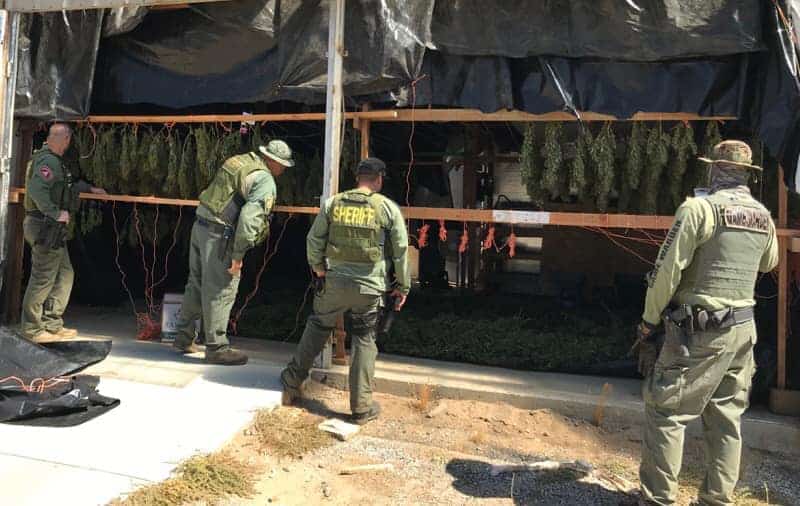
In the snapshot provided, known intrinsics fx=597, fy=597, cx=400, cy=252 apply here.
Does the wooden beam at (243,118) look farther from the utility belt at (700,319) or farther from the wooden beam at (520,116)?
the utility belt at (700,319)

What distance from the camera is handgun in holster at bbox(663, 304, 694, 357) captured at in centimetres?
320

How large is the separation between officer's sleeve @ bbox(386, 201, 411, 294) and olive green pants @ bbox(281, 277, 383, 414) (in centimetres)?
24

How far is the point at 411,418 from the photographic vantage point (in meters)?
4.60

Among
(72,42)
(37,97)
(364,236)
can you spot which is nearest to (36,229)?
(37,97)

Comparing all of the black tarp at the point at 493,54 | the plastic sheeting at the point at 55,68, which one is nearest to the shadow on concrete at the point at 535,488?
the black tarp at the point at 493,54

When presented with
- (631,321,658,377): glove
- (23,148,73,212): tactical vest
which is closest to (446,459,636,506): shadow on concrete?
(631,321,658,377): glove

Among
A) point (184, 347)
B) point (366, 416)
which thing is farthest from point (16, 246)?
point (366, 416)

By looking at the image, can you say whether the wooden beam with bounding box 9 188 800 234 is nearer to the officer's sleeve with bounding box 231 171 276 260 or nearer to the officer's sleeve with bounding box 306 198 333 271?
the officer's sleeve with bounding box 231 171 276 260

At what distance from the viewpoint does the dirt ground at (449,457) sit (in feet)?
11.6

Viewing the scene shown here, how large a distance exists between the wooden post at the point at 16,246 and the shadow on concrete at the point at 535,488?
523 centimetres

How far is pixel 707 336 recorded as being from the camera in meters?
3.19

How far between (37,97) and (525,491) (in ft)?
19.1

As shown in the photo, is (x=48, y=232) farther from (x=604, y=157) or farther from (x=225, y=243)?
(x=604, y=157)

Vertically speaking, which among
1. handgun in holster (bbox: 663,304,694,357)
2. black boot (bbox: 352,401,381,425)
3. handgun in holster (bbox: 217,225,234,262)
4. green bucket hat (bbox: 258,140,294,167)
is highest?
green bucket hat (bbox: 258,140,294,167)
